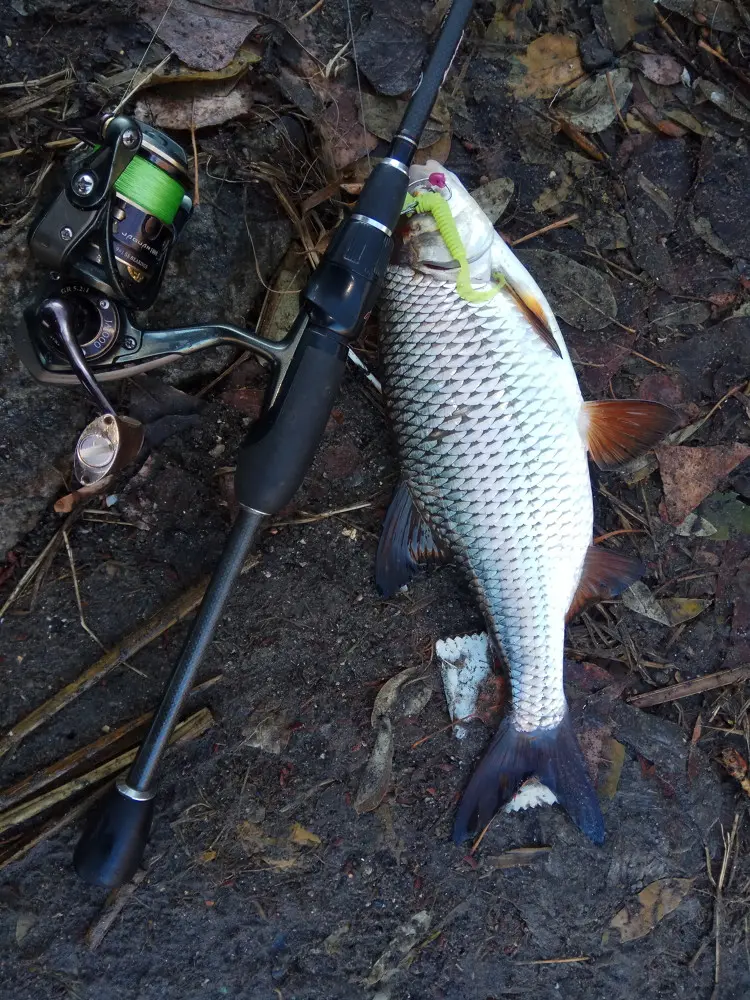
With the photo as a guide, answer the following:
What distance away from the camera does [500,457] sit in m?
1.73

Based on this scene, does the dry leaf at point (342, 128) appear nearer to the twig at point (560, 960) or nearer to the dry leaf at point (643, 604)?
the dry leaf at point (643, 604)

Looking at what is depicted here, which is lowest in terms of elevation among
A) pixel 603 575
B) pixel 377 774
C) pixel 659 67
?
pixel 377 774

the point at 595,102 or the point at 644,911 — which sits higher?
the point at 595,102

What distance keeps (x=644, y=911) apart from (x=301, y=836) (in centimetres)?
104

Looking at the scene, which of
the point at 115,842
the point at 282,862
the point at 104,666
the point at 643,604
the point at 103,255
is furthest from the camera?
the point at 643,604

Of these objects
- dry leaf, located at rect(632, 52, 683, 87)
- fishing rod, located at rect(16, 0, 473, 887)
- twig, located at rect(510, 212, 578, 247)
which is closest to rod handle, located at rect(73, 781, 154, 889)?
fishing rod, located at rect(16, 0, 473, 887)

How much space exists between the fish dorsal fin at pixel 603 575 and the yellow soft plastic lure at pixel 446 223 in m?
0.80

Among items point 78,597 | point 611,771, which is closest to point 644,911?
point 611,771

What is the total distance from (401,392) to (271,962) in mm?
1634

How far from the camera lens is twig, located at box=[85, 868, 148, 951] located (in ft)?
6.17

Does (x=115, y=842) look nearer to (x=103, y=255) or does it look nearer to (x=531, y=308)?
(x=103, y=255)

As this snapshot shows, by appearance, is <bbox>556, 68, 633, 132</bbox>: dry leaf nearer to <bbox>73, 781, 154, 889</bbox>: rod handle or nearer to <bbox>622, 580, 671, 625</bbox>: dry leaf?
<bbox>622, 580, 671, 625</bbox>: dry leaf

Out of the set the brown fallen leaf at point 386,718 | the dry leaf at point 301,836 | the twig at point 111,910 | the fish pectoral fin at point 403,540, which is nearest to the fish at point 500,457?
the fish pectoral fin at point 403,540

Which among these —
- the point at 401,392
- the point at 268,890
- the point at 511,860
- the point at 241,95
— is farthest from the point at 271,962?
the point at 241,95
